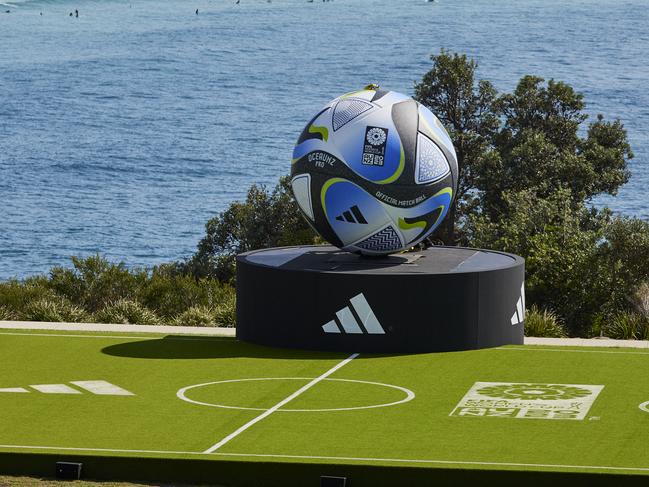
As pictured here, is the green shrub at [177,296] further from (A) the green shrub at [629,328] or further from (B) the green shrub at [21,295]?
(A) the green shrub at [629,328]

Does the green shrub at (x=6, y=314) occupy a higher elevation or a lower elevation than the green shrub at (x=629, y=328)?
lower

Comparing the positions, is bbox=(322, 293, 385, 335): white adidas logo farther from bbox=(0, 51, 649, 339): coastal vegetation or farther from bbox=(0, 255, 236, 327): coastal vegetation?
bbox=(0, 255, 236, 327): coastal vegetation

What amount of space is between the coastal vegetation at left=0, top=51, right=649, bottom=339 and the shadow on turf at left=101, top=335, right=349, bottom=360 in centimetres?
345

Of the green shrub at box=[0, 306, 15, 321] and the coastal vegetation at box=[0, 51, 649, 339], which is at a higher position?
the coastal vegetation at box=[0, 51, 649, 339]

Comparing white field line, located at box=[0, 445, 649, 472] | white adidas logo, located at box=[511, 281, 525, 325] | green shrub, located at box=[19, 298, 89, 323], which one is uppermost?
white adidas logo, located at box=[511, 281, 525, 325]

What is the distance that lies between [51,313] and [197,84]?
11977 centimetres

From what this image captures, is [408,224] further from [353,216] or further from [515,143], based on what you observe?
[515,143]

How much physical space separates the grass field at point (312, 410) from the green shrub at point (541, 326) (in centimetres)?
311

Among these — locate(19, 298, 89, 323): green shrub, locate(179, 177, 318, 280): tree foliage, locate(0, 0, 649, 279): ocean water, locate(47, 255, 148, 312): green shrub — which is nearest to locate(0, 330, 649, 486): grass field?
locate(19, 298, 89, 323): green shrub

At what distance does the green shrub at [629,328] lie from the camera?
995 inches

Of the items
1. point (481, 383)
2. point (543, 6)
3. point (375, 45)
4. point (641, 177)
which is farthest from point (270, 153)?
point (481, 383)

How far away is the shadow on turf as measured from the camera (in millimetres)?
21406

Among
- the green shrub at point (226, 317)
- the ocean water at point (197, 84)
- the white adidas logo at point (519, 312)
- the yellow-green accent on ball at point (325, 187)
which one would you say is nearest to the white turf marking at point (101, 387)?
the yellow-green accent on ball at point (325, 187)

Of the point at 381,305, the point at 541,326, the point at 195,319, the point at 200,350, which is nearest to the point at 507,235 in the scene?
the point at 541,326
